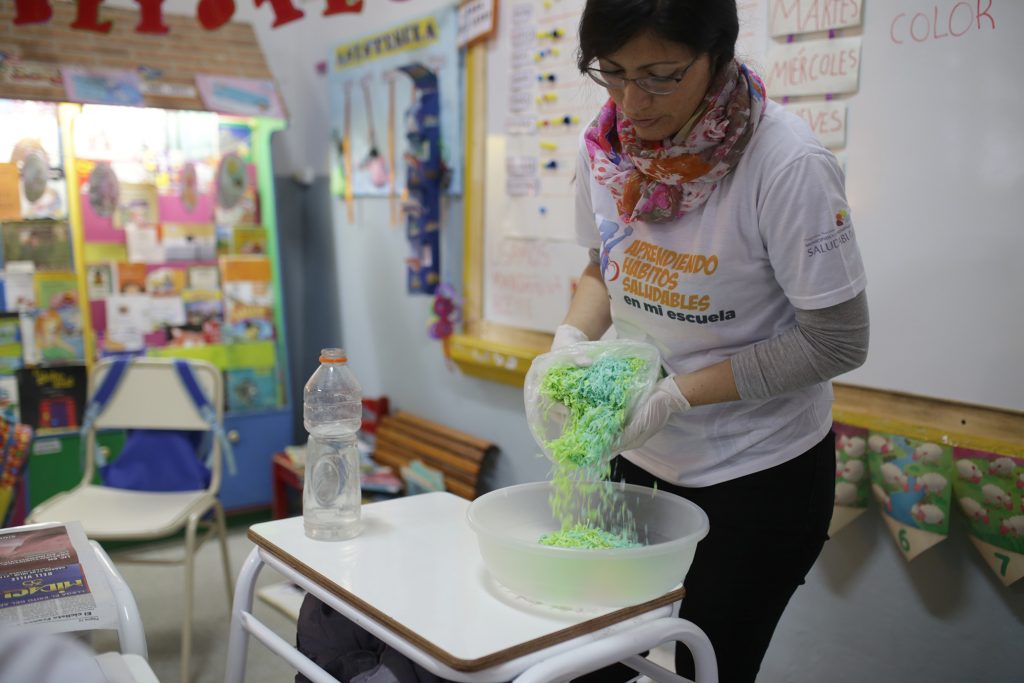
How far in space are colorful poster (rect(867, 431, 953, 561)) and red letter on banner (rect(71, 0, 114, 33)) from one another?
294 cm

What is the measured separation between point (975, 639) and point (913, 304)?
28.7 inches

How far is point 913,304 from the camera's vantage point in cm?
194

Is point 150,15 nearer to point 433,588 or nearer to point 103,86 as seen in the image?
point 103,86

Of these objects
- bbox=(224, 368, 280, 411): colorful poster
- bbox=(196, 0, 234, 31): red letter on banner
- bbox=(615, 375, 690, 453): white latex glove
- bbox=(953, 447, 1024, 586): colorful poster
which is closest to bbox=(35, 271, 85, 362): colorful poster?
bbox=(224, 368, 280, 411): colorful poster

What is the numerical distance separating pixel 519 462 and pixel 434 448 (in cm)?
42

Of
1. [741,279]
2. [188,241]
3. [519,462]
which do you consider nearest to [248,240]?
[188,241]

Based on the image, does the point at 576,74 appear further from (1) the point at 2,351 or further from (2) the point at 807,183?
(1) the point at 2,351

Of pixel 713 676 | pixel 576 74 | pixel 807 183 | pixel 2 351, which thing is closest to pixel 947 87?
pixel 807 183

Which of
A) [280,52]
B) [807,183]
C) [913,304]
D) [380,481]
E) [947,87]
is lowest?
[380,481]

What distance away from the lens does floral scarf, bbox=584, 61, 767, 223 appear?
1272 mm

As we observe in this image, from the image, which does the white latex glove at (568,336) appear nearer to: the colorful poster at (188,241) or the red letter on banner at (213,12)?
the red letter on banner at (213,12)

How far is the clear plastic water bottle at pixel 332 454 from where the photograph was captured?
1518 millimetres

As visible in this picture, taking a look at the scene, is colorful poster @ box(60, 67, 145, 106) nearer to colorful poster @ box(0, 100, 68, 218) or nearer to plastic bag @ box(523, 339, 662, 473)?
colorful poster @ box(0, 100, 68, 218)

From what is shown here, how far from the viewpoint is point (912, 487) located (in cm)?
193
